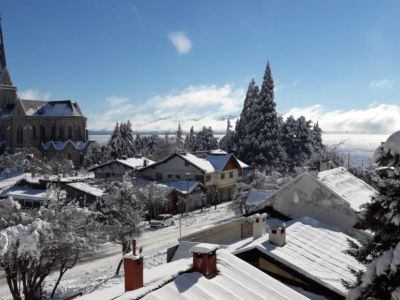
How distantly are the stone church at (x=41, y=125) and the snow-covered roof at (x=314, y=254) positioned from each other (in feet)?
283

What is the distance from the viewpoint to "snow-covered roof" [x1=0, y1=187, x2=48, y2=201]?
51.2 metres

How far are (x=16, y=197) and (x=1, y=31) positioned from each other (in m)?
68.3

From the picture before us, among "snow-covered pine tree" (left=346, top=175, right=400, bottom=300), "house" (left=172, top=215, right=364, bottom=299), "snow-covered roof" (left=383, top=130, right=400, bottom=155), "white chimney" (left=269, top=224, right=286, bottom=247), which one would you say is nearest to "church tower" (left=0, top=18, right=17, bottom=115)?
"house" (left=172, top=215, right=364, bottom=299)

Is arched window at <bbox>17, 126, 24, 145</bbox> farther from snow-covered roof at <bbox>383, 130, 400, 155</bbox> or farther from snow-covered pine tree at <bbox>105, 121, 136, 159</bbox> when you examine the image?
snow-covered roof at <bbox>383, 130, 400, 155</bbox>

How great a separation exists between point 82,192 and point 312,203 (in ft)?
105

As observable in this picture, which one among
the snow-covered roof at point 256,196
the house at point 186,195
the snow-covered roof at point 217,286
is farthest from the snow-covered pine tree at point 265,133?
the snow-covered roof at point 217,286

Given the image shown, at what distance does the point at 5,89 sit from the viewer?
10406 cm

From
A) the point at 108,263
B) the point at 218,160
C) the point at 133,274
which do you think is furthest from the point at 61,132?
the point at 133,274

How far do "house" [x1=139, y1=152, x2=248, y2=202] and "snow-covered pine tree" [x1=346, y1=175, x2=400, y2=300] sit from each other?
2094 inches

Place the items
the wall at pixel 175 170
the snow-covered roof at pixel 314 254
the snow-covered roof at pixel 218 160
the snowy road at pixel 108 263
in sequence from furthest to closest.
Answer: the snow-covered roof at pixel 218 160 → the wall at pixel 175 170 → the snowy road at pixel 108 263 → the snow-covered roof at pixel 314 254

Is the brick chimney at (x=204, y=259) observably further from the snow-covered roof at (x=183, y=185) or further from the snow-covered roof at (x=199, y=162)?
the snow-covered roof at (x=199, y=162)

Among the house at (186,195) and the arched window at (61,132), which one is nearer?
the house at (186,195)

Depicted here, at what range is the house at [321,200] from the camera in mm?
22453

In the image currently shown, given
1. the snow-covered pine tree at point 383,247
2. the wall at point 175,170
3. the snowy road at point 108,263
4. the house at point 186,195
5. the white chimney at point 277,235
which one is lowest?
the snowy road at point 108,263
